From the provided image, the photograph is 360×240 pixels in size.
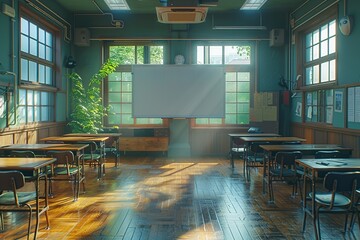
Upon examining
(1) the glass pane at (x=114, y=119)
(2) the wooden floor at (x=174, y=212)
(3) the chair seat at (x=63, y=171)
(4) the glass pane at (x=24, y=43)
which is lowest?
(2) the wooden floor at (x=174, y=212)

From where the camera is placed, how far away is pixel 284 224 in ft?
13.5

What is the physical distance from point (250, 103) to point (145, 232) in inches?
256

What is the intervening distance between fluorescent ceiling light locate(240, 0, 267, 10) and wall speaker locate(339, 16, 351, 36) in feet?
8.62

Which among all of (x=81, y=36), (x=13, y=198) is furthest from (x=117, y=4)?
(x=13, y=198)

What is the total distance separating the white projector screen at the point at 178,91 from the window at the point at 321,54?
2.02 metres

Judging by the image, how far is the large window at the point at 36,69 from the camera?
6.97 meters

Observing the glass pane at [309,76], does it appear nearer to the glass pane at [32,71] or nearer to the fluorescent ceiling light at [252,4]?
the fluorescent ceiling light at [252,4]

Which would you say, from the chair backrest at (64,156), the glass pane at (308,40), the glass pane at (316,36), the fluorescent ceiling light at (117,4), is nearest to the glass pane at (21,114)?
the chair backrest at (64,156)

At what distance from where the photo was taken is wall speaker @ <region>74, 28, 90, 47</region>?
941 centimetres

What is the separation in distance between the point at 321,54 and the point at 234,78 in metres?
2.66

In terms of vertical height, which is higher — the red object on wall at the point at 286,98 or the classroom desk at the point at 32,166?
the red object on wall at the point at 286,98

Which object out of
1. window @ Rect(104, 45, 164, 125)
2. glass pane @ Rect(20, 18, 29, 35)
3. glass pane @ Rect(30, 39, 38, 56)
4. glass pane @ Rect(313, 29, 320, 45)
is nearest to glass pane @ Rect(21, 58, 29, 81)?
glass pane @ Rect(30, 39, 38, 56)

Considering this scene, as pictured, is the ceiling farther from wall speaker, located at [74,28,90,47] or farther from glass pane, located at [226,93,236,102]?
glass pane, located at [226,93,236,102]

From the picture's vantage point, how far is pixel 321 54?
763 centimetres
